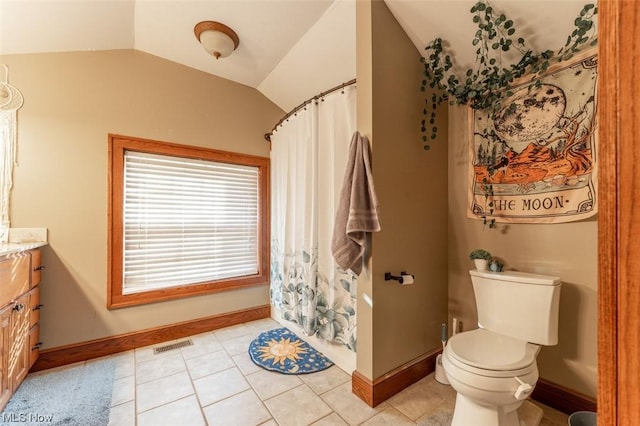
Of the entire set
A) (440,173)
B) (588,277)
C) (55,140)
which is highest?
(55,140)

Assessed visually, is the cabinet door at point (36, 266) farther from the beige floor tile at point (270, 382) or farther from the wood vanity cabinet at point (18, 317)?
the beige floor tile at point (270, 382)

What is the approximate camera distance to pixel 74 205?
2.11 m

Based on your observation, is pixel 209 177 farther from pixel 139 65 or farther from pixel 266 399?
pixel 266 399

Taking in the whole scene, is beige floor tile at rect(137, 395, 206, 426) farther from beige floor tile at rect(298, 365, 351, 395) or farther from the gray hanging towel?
the gray hanging towel

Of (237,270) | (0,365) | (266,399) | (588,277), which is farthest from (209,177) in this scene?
(588,277)

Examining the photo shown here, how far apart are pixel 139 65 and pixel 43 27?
0.63 meters

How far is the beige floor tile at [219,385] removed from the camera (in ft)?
5.60

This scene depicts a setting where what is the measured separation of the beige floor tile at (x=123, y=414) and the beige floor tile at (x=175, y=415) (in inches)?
1.8

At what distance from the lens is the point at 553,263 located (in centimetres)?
165

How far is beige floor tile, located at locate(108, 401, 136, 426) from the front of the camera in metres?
1.49

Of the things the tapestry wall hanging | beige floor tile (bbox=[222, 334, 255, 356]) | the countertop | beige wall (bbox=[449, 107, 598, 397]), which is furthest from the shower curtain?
the countertop

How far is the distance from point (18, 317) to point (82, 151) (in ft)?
4.07

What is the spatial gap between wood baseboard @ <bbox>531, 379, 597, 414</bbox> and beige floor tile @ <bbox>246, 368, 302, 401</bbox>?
1542 millimetres

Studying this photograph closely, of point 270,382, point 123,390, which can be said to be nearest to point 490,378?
point 270,382
